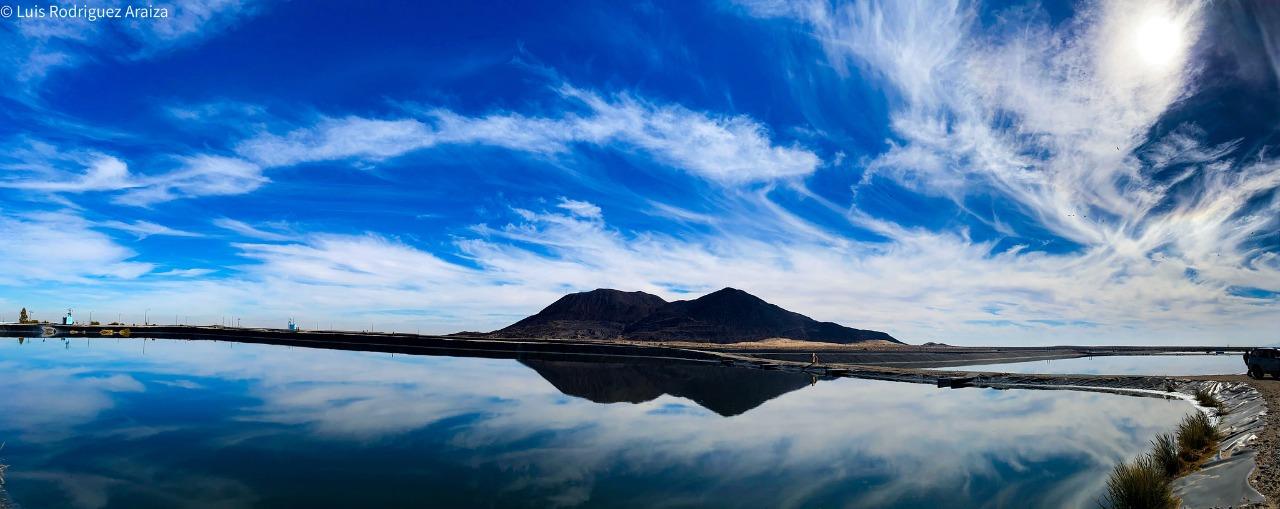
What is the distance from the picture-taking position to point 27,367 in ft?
140

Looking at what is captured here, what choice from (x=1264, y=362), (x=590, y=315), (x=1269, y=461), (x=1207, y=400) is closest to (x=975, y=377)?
(x=1264, y=362)

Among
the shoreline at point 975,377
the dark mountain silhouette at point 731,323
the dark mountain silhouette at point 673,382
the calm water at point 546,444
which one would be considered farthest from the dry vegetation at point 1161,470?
the dark mountain silhouette at point 731,323

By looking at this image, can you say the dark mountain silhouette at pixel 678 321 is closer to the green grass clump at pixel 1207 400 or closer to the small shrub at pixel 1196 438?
the green grass clump at pixel 1207 400

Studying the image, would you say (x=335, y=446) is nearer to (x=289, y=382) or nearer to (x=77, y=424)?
(x=77, y=424)

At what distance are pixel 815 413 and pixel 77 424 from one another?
26408 millimetres

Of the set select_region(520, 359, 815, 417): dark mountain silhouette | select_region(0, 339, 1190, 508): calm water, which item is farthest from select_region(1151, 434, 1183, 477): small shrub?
select_region(520, 359, 815, 417): dark mountain silhouette

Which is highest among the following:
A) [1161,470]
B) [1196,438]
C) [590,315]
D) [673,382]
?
[590,315]

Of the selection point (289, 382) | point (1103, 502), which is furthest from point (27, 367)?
point (1103, 502)

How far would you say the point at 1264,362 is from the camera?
34469 mm

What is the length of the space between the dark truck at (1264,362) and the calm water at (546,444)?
7.91 metres

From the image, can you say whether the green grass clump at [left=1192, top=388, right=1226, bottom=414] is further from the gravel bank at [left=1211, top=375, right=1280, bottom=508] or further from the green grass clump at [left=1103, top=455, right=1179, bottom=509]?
the green grass clump at [left=1103, top=455, right=1179, bottom=509]

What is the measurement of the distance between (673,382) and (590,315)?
14060cm

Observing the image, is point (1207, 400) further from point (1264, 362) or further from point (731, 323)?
point (731, 323)

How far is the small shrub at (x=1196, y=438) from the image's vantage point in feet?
53.9
